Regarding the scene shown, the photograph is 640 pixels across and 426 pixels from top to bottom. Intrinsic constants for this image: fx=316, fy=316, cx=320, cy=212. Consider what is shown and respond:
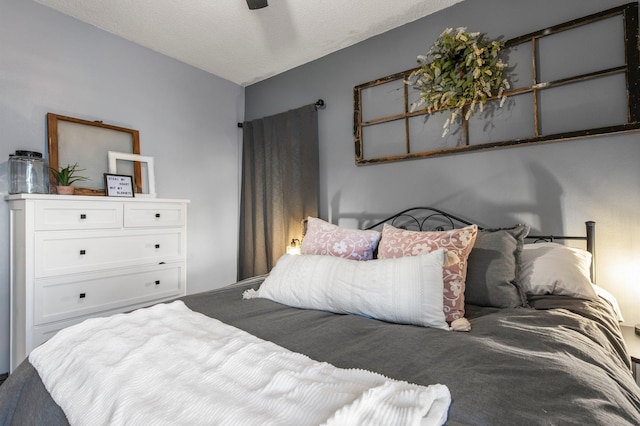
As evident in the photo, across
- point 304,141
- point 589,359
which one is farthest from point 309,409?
point 304,141

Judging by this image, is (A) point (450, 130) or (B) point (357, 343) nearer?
(B) point (357, 343)

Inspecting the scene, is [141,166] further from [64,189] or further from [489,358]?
[489,358]

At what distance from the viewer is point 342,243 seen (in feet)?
6.03

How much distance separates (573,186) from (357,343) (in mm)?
1550

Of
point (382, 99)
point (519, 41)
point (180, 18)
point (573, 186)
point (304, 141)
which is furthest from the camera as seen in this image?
point (304, 141)

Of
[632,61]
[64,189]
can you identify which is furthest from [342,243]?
[64,189]

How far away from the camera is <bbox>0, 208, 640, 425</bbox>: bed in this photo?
28.1 inches

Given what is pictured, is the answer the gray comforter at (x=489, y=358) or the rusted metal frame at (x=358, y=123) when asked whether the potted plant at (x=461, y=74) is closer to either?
the rusted metal frame at (x=358, y=123)

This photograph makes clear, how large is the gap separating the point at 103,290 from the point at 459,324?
217cm

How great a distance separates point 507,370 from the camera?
31.5 inches

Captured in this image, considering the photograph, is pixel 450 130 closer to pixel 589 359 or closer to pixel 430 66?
pixel 430 66

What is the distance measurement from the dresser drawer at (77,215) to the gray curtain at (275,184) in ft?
4.12

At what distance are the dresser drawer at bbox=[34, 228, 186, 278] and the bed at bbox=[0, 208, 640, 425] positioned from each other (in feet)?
3.05

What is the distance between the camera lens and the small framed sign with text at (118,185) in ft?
7.63
